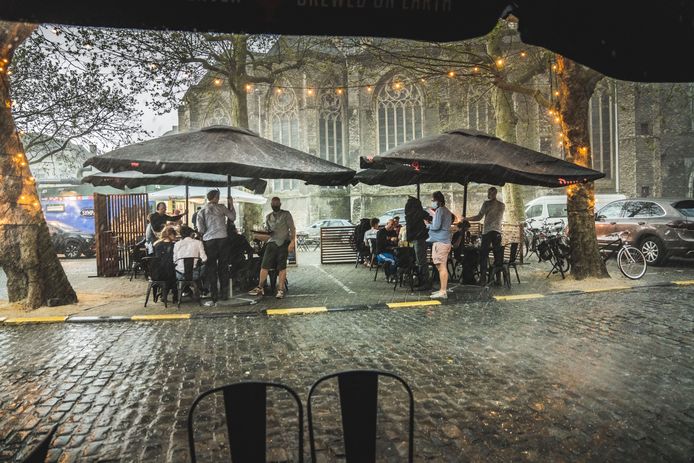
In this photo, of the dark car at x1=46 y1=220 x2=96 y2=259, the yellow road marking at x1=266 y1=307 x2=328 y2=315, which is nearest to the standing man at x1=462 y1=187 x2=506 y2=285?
the yellow road marking at x1=266 y1=307 x2=328 y2=315

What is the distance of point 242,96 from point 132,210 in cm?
576

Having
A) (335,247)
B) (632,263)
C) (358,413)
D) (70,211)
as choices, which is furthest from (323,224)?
(358,413)

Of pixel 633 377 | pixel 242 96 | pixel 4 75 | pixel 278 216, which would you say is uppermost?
pixel 242 96

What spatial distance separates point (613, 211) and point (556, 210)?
6902 mm

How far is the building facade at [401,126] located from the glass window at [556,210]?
8.70 meters

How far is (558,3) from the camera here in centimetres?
209

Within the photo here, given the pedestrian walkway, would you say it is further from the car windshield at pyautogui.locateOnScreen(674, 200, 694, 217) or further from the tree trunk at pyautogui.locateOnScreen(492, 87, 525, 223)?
the tree trunk at pyautogui.locateOnScreen(492, 87, 525, 223)

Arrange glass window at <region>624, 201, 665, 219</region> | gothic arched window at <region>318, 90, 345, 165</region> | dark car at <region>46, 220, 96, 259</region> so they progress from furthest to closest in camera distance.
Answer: gothic arched window at <region>318, 90, 345, 165</region> < dark car at <region>46, 220, 96, 259</region> < glass window at <region>624, 201, 665, 219</region>

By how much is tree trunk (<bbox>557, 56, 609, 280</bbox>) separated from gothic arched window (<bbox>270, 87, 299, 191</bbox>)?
24.5m

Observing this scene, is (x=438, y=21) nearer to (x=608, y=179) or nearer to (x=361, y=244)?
(x=361, y=244)

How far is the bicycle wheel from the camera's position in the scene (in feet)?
30.7

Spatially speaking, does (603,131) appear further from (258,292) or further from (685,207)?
(258,292)

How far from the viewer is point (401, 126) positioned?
32.1 m

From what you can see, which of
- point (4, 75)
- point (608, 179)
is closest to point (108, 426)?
point (4, 75)
